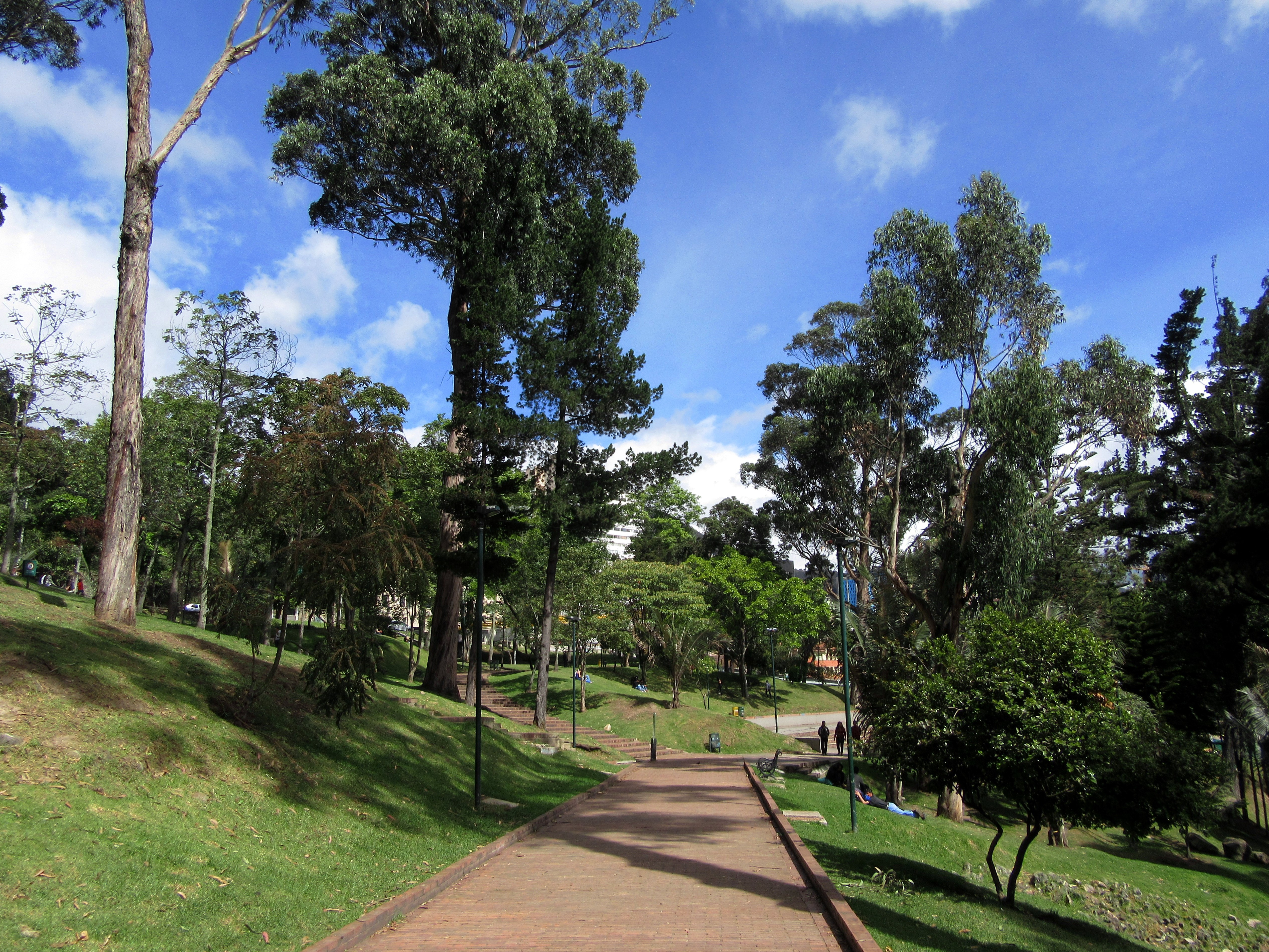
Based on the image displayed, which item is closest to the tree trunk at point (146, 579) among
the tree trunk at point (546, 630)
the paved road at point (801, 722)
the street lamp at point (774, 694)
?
the tree trunk at point (546, 630)

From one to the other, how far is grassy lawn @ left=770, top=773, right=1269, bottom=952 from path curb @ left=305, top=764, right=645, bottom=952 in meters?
4.67

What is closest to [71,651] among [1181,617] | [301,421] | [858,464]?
[301,421]

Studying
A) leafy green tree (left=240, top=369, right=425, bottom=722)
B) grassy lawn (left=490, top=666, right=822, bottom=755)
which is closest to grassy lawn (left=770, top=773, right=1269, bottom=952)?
leafy green tree (left=240, top=369, right=425, bottom=722)

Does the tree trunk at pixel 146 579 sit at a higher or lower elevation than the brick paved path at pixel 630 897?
higher

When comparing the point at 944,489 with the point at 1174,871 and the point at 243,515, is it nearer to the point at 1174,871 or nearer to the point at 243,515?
the point at 1174,871

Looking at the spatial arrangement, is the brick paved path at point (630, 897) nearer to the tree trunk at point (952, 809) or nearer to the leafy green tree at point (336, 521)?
the leafy green tree at point (336, 521)

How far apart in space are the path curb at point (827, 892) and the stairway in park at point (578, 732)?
14.5 metres

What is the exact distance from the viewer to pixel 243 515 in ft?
37.8

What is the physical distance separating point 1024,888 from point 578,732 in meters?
19.4

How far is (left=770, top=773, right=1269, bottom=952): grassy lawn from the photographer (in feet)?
30.9

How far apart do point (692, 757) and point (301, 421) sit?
23931 millimetres

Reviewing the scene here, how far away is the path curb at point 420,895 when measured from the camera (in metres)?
6.26

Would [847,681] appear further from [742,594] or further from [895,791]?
[742,594]

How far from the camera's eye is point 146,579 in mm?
39250
